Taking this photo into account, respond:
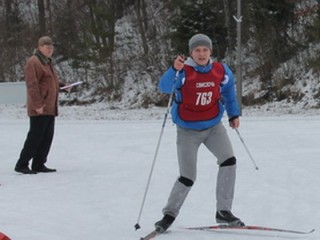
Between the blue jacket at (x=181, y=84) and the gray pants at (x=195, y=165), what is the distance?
2.3 inches

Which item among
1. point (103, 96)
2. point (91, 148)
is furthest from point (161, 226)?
point (103, 96)

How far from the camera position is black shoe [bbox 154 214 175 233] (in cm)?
501

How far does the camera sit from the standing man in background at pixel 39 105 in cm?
809

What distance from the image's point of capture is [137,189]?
7168 millimetres

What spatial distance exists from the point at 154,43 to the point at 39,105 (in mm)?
27488

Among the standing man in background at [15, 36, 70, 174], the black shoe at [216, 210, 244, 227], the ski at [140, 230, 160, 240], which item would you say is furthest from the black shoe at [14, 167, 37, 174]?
Answer: the black shoe at [216, 210, 244, 227]

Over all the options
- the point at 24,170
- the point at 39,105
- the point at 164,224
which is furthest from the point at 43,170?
the point at 164,224

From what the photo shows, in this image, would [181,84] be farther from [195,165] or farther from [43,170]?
[43,170]

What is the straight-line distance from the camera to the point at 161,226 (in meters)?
5.02

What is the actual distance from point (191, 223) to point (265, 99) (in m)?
22.5

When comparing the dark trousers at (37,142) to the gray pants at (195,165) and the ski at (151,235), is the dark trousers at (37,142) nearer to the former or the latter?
the gray pants at (195,165)

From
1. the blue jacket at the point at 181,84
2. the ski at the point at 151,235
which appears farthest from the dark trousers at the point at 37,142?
the ski at the point at 151,235

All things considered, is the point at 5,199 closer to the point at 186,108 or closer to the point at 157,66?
the point at 186,108

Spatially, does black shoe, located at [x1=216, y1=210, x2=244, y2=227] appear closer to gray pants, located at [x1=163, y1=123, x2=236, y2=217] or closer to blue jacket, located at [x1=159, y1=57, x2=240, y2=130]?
gray pants, located at [x1=163, y1=123, x2=236, y2=217]
